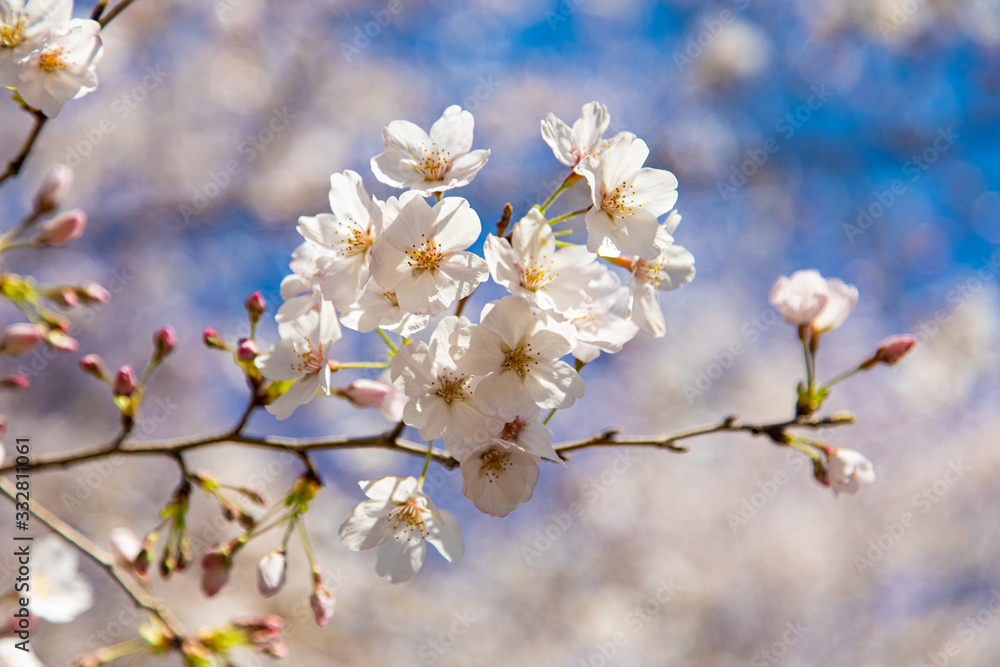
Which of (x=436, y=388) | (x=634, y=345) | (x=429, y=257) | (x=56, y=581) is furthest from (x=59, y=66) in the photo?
(x=634, y=345)

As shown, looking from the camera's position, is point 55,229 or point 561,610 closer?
point 55,229

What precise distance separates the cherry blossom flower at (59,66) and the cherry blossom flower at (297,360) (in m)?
0.49

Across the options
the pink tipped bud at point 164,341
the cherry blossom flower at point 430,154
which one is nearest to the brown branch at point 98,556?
the pink tipped bud at point 164,341

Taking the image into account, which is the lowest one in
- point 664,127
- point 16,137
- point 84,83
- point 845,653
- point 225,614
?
point 845,653

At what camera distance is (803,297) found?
1361mm

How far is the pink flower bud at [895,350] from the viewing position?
1337mm

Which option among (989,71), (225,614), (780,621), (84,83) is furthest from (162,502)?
(989,71)

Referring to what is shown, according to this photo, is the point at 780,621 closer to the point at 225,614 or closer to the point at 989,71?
the point at 225,614

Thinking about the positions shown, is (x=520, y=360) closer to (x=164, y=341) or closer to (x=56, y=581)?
(x=164, y=341)

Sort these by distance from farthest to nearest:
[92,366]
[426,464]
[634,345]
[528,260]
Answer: [634,345] → [92,366] → [426,464] → [528,260]

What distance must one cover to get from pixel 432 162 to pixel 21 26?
684 mm

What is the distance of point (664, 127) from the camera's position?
5.75 m

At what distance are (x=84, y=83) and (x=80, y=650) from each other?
13.5ft

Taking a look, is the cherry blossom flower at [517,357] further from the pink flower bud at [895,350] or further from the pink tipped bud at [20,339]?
the pink tipped bud at [20,339]
